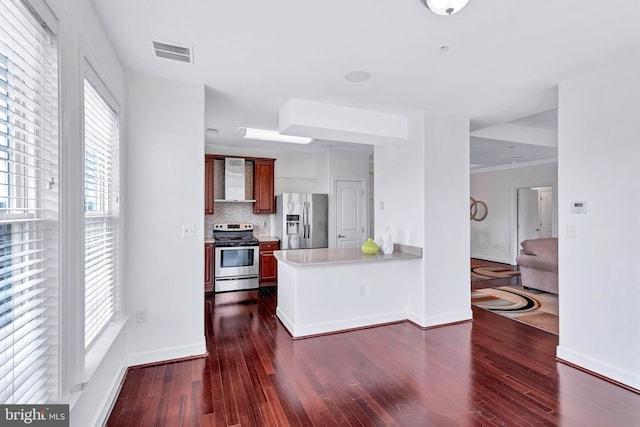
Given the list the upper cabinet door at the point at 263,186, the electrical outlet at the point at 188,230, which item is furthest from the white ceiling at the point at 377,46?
the upper cabinet door at the point at 263,186

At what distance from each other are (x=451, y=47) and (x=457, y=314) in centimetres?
305

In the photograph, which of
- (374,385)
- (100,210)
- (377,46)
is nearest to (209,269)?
(100,210)

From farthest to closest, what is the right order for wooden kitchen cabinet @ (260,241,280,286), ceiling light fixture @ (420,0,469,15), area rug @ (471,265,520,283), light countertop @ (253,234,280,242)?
1. area rug @ (471,265,520,283)
2. light countertop @ (253,234,280,242)
3. wooden kitchen cabinet @ (260,241,280,286)
4. ceiling light fixture @ (420,0,469,15)

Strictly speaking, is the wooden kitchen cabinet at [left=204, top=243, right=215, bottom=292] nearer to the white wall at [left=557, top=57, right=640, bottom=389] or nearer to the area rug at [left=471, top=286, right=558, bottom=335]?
the area rug at [left=471, top=286, right=558, bottom=335]

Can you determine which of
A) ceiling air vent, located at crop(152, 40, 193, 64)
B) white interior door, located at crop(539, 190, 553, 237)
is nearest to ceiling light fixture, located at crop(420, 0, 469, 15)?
ceiling air vent, located at crop(152, 40, 193, 64)

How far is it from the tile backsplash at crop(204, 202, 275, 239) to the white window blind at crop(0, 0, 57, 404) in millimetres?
4369

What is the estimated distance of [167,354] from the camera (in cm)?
278

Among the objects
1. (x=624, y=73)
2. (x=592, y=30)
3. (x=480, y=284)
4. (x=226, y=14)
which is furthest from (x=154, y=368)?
(x=480, y=284)

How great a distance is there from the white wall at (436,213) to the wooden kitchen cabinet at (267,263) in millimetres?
2437

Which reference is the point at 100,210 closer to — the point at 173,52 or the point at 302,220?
the point at 173,52

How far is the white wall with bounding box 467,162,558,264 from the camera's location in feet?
24.2

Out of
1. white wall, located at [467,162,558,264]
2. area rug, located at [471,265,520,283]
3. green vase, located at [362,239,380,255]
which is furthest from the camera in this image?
white wall, located at [467,162,558,264]

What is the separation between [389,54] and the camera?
7.82 ft

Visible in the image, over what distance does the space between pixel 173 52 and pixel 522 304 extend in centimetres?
524
